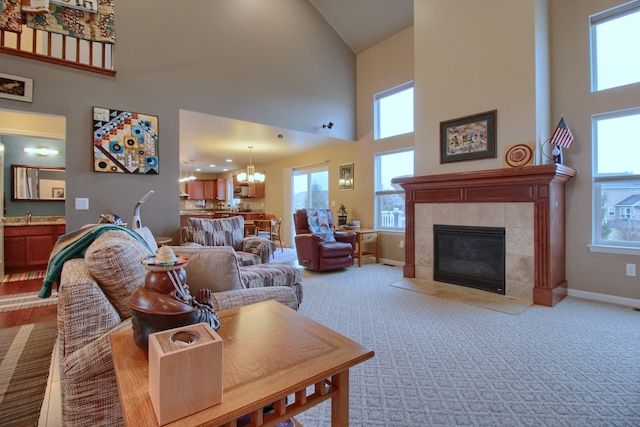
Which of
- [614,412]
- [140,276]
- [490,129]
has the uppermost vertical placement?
[490,129]

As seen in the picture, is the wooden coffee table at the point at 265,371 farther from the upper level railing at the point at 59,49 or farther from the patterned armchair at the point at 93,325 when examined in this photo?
the upper level railing at the point at 59,49

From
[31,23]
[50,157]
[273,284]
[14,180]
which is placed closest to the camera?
[273,284]

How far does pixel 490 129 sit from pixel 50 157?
734cm

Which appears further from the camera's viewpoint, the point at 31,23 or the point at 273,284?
the point at 31,23

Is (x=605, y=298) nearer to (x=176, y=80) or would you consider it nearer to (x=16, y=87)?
(x=176, y=80)

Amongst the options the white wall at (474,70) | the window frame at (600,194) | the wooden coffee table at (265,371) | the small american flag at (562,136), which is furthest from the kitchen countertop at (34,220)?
the window frame at (600,194)

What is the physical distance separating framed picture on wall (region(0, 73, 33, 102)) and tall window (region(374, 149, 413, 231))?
197 inches

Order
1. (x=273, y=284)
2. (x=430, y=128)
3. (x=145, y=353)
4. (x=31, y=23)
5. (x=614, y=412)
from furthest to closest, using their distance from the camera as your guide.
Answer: (x=430, y=128) < (x=31, y=23) < (x=273, y=284) < (x=614, y=412) < (x=145, y=353)

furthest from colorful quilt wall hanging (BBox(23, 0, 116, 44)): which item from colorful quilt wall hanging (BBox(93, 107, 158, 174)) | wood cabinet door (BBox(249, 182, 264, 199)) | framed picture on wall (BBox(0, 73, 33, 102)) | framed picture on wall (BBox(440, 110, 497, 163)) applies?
wood cabinet door (BBox(249, 182, 264, 199))

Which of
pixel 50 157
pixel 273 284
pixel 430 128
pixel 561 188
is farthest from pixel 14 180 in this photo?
pixel 561 188

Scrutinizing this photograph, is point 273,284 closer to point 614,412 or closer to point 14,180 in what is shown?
point 614,412

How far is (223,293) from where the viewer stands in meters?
1.73

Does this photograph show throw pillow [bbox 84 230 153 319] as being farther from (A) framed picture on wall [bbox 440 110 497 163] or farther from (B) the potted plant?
(B) the potted plant

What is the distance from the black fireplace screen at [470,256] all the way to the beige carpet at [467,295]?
0.11 meters
